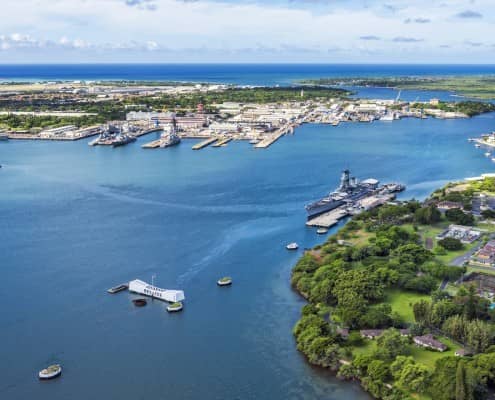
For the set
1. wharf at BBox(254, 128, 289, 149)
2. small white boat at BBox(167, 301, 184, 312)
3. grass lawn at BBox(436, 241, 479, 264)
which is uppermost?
wharf at BBox(254, 128, 289, 149)

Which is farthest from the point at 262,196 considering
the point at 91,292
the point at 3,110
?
the point at 3,110

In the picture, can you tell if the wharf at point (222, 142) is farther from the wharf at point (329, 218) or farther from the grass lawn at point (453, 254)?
the grass lawn at point (453, 254)

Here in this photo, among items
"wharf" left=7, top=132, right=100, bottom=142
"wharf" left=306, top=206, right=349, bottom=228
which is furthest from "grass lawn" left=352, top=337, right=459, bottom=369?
"wharf" left=7, top=132, right=100, bottom=142

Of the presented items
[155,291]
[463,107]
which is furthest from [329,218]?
[463,107]

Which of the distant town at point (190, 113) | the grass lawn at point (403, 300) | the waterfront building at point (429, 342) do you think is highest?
the distant town at point (190, 113)

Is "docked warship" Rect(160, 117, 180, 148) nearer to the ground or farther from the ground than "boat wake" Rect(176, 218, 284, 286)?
farther from the ground

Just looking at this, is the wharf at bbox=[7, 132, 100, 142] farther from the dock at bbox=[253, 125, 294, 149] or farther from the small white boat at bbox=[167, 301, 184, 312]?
the small white boat at bbox=[167, 301, 184, 312]

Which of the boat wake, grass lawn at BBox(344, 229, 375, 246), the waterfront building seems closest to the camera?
the waterfront building

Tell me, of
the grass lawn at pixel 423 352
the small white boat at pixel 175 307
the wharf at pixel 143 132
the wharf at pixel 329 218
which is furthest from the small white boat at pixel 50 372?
the wharf at pixel 143 132
